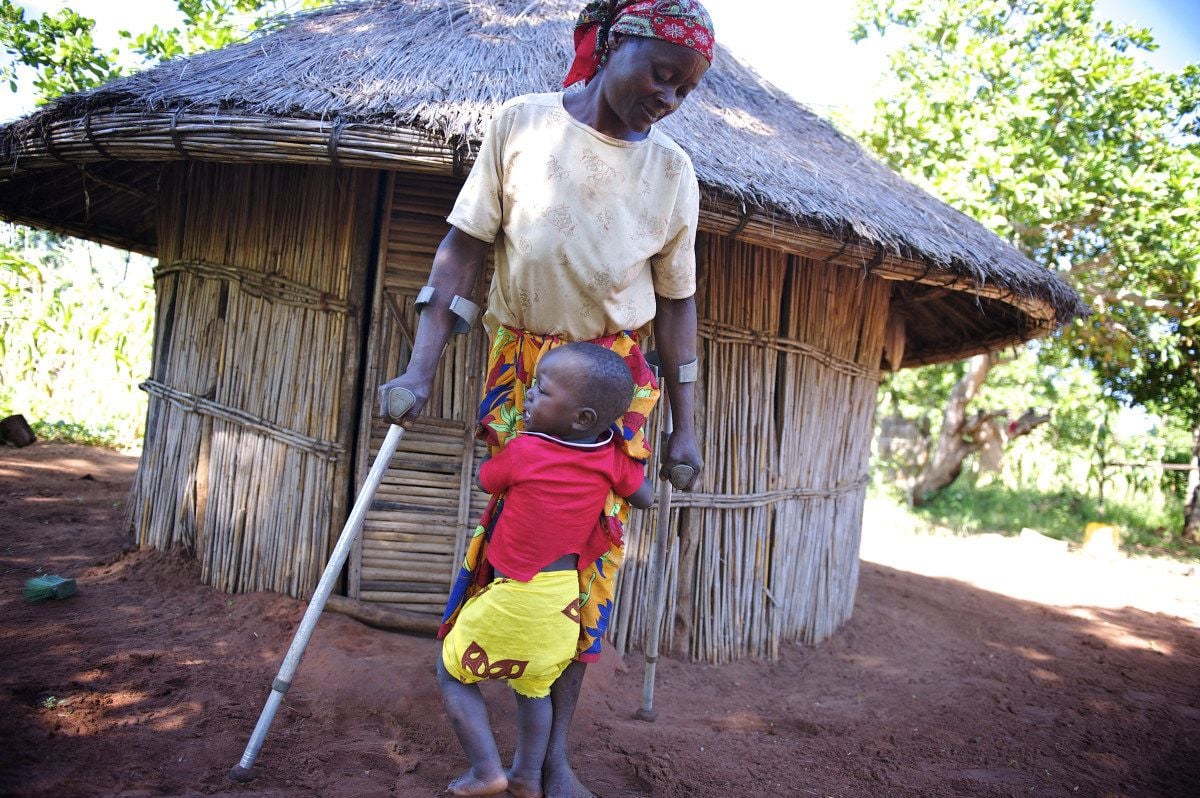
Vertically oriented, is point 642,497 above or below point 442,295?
below

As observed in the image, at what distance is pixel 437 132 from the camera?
2.75 m

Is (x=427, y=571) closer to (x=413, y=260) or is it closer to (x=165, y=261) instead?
(x=413, y=260)

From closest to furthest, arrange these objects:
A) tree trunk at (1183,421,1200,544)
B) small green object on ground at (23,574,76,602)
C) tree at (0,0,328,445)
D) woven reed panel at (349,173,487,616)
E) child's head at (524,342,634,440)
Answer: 1. child's head at (524,342,634,440)
2. small green object on ground at (23,574,76,602)
3. woven reed panel at (349,173,487,616)
4. tree at (0,0,328,445)
5. tree trunk at (1183,421,1200,544)

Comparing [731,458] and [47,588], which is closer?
[47,588]

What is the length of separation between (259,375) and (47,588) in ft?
3.78

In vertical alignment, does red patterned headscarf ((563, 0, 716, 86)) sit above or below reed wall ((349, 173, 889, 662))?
above

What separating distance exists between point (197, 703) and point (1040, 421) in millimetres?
13898

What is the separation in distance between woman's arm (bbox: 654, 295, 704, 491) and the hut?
2.97 feet

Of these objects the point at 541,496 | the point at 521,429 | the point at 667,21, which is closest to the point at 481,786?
the point at 541,496

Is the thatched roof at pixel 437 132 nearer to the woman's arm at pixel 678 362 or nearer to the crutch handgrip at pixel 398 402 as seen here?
the woman's arm at pixel 678 362

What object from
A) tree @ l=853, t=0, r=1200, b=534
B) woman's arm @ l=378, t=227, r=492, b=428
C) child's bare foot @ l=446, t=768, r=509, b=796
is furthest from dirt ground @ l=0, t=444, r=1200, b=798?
tree @ l=853, t=0, r=1200, b=534

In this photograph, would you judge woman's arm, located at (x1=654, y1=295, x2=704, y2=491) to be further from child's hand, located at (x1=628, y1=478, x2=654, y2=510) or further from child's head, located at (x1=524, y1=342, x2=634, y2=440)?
child's head, located at (x1=524, y1=342, x2=634, y2=440)

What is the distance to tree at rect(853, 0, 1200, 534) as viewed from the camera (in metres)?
8.23

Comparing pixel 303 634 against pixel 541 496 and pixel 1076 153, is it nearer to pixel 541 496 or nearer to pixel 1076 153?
pixel 541 496
